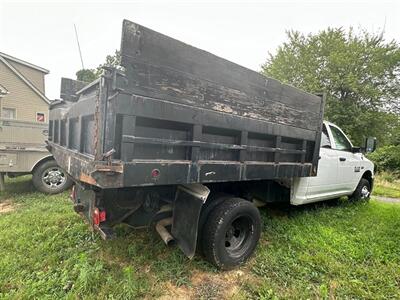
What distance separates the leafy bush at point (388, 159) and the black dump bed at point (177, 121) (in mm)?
18968

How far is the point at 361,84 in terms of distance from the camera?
63.3 feet

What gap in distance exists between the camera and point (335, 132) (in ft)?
15.9

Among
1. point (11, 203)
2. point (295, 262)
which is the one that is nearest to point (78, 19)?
point (11, 203)

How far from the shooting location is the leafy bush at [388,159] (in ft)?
58.1

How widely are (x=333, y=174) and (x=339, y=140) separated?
0.75 meters

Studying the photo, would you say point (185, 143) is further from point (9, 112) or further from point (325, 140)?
point (9, 112)

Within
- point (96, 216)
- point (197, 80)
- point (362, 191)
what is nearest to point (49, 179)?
point (96, 216)

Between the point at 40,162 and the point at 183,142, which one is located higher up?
the point at 183,142

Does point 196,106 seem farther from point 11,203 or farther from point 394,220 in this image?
point 11,203

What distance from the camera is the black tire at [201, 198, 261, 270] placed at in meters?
2.65

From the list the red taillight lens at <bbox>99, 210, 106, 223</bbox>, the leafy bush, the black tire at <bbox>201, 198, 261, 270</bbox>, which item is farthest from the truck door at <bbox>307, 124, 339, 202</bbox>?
the leafy bush

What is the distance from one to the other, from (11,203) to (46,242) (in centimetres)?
277

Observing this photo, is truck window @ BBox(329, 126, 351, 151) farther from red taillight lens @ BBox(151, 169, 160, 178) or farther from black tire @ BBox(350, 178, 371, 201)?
red taillight lens @ BBox(151, 169, 160, 178)

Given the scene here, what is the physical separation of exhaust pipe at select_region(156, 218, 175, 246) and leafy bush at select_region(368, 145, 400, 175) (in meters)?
19.9
